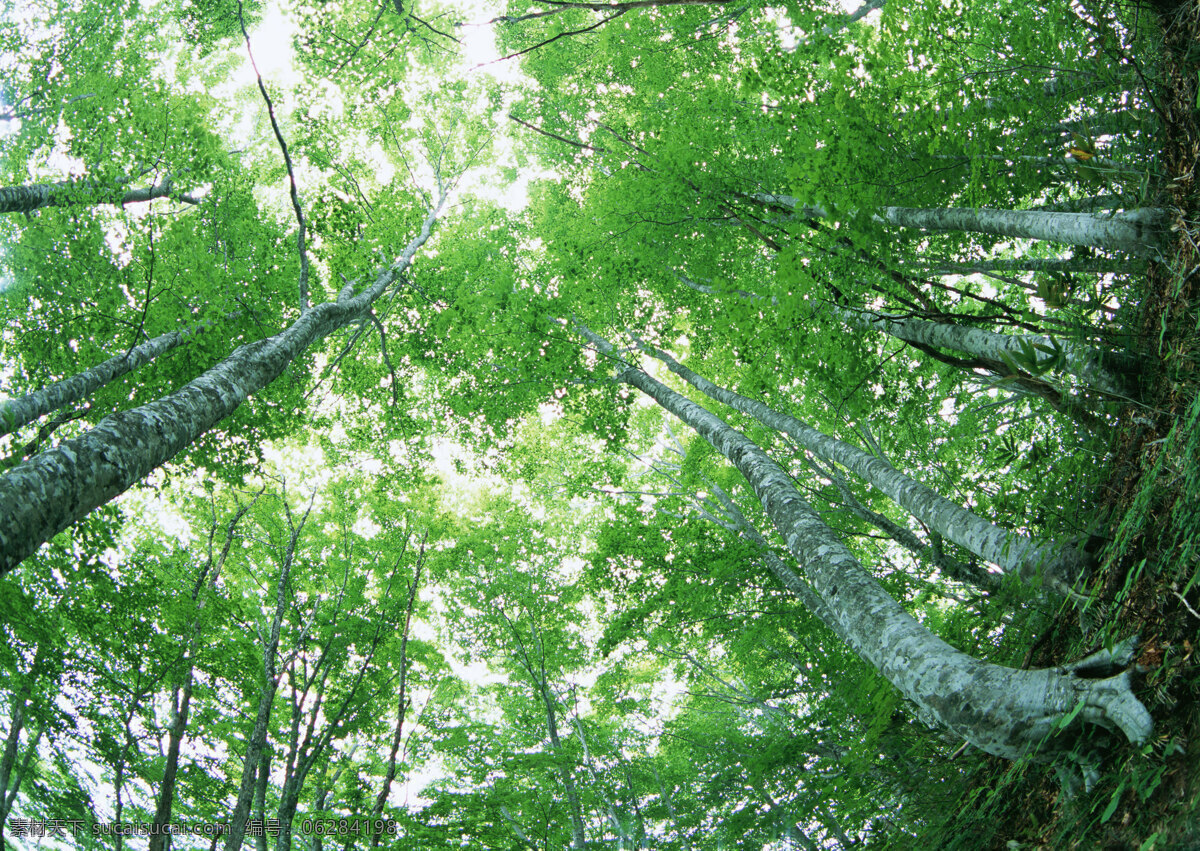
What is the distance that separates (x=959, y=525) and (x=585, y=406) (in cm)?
650

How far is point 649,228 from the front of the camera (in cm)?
684

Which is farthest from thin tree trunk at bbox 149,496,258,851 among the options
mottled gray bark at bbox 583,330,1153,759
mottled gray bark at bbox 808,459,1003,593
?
mottled gray bark at bbox 808,459,1003,593

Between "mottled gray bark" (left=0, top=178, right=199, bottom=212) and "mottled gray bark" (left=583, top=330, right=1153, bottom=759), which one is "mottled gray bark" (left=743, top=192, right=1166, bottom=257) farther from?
"mottled gray bark" (left=0, top=178, right=199, bottom=212)

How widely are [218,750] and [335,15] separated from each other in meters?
12.5

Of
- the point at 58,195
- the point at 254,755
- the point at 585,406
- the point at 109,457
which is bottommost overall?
the point at 109,457

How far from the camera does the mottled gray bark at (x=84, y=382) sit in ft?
18.9

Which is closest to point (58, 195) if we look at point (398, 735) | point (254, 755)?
point (254, 755)

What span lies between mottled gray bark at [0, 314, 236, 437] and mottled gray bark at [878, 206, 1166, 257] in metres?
6.30

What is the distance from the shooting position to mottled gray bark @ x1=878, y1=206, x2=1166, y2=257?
261cm

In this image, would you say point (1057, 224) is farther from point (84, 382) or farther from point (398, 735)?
point (84, 382)

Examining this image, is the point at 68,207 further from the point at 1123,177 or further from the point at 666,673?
the point at 666,673

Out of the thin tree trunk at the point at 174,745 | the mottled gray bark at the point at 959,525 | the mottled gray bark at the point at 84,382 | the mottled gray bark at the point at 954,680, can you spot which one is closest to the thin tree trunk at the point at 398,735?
the thin tree trunk at the point at 174,745

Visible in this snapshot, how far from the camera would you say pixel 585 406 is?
9.60 meters

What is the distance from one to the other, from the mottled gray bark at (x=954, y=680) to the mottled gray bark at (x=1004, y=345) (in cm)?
122
